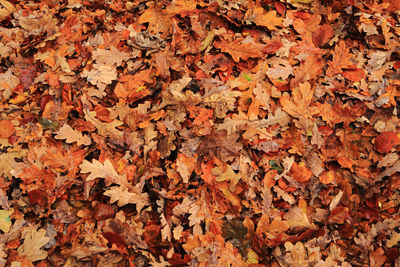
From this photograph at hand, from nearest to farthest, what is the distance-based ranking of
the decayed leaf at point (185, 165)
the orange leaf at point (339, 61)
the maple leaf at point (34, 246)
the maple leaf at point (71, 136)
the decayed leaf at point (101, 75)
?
the maple leaf at point (34, 246)
the decayed leaf at point (185, 165)
the maple leaf at point (71, 136)
the decayed leaf at point (101, 75)
the orange leaf at point (339, 61)

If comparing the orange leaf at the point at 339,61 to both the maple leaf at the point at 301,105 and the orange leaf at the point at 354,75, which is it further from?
the maple leaf at the point at 301,105

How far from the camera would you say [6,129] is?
2545 millimetres

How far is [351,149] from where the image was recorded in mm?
2527

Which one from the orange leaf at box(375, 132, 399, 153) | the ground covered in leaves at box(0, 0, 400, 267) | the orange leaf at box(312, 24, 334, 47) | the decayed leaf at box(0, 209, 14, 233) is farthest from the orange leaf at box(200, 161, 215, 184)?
the orange leaf at box(312, 24, 334, 47)

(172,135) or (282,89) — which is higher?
(282,89)

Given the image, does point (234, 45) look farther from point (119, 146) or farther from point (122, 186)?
point (122, 186)

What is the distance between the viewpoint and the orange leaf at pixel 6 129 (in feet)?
8.30

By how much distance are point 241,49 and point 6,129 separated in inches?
83.6

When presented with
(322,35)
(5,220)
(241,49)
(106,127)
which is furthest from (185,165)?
(322,35)

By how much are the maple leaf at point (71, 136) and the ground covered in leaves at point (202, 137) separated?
0.04 ft

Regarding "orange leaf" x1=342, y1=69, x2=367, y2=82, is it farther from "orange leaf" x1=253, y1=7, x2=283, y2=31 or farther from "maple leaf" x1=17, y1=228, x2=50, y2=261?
"maple leaf" x1=17, y1=228, x2=50, y2=261

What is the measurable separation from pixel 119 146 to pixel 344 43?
7.29 feet

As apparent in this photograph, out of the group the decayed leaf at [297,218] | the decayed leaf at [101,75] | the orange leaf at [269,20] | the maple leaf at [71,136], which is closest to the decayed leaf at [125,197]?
the maple leaf at [71,136]

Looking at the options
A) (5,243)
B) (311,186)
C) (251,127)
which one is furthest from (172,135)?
(5,243)
